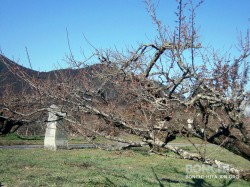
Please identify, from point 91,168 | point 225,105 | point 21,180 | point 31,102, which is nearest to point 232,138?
point 225,105

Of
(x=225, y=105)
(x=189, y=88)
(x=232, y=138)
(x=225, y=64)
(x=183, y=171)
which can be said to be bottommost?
(x=183, y=171)

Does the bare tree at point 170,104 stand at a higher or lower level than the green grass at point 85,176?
higher

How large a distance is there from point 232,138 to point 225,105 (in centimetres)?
45

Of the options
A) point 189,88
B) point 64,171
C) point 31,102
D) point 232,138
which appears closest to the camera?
point 232,138

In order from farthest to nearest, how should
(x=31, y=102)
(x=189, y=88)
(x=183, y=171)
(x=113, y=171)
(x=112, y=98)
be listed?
(x=183, y=171) → (x=113, y=171) → (x=112, y=98) → (x=31, y=102) → (x=189, y=88)

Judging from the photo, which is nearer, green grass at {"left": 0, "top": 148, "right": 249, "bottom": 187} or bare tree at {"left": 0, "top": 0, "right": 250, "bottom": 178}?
bare tree at {"left": 0, "top": 0, "right": 250, "bottom": 178}

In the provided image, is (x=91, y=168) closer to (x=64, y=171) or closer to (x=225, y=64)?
(x=64, y=171)

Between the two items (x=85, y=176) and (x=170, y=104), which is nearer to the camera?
(x=170, y=104)

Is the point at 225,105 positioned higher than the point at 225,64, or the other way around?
the point at 225,64

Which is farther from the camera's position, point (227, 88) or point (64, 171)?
point (64, 171)

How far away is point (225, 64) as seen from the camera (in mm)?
5402

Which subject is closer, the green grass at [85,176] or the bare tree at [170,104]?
the bare tree at [170,104]

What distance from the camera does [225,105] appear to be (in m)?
4.18

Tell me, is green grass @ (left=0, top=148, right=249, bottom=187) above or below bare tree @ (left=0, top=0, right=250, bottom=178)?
below
